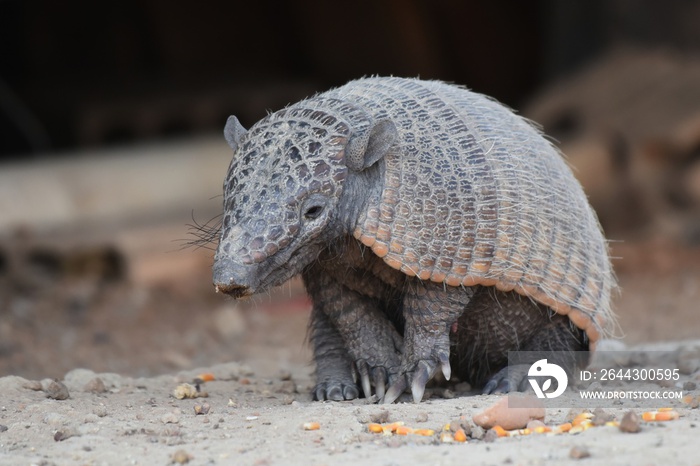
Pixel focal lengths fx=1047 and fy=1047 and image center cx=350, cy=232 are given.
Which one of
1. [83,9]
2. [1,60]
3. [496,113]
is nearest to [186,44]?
[83,9]

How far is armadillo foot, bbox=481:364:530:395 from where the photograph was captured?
6.39m

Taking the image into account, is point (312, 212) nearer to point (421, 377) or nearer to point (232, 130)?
point (232, 130)

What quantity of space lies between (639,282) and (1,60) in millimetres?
12971

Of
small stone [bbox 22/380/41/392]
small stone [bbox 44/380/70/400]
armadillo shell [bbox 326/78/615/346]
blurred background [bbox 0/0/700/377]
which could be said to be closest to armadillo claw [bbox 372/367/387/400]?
armadillo shell [bbox 326/78/615/346]

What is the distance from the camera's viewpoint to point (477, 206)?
19.3ft

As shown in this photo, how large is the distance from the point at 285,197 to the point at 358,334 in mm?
1207

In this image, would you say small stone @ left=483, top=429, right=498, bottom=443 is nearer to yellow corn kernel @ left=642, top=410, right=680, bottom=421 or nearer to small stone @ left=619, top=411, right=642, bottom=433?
small stone @ left=619, top=411, right=642, bottom=433

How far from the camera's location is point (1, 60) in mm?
19922

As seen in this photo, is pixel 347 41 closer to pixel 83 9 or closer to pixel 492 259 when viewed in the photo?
pixel 83 9

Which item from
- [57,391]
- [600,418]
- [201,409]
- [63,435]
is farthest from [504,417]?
[57,391]

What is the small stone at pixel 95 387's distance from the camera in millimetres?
6605

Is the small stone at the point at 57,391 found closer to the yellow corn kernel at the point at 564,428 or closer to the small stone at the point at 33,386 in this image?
the small stone at the point at 33,386

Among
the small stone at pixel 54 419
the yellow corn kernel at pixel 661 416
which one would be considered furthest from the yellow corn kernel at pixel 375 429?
the small stone at pixel 54 419

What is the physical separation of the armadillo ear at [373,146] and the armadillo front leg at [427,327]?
30.2 inches
